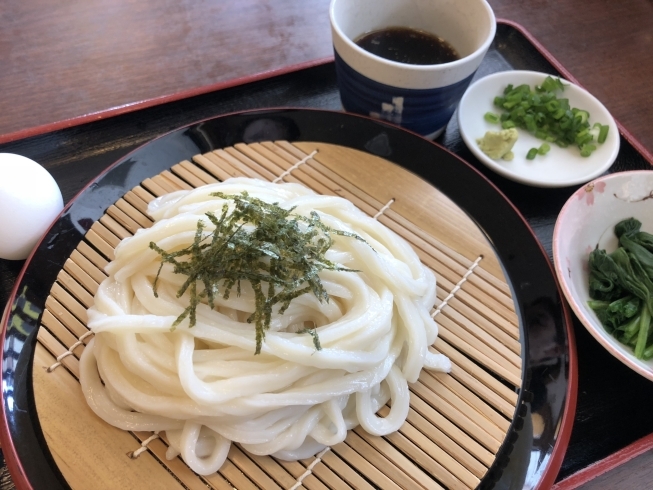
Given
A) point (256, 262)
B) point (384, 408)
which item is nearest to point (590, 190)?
point (384, 408)

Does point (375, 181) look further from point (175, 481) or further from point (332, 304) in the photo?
point (175, 481)

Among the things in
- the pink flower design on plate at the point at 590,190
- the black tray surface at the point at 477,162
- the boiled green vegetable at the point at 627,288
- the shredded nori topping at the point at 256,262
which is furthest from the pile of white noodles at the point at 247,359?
the pink flower design on plate at the point at 590,190

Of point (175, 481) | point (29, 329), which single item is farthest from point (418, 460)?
point (29, 329)

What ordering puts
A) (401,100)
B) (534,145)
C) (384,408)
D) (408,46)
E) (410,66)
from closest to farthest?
(384,408) → (410,66) → (401,100) → (408,46) → (534,145)

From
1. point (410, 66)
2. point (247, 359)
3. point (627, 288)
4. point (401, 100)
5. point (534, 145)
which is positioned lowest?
point (627, 288)

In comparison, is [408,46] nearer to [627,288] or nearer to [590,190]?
[590,190]

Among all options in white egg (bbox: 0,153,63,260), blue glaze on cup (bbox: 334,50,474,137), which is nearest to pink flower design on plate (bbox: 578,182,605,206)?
blue glaze on cup (bbox: 334,50,474,137)
